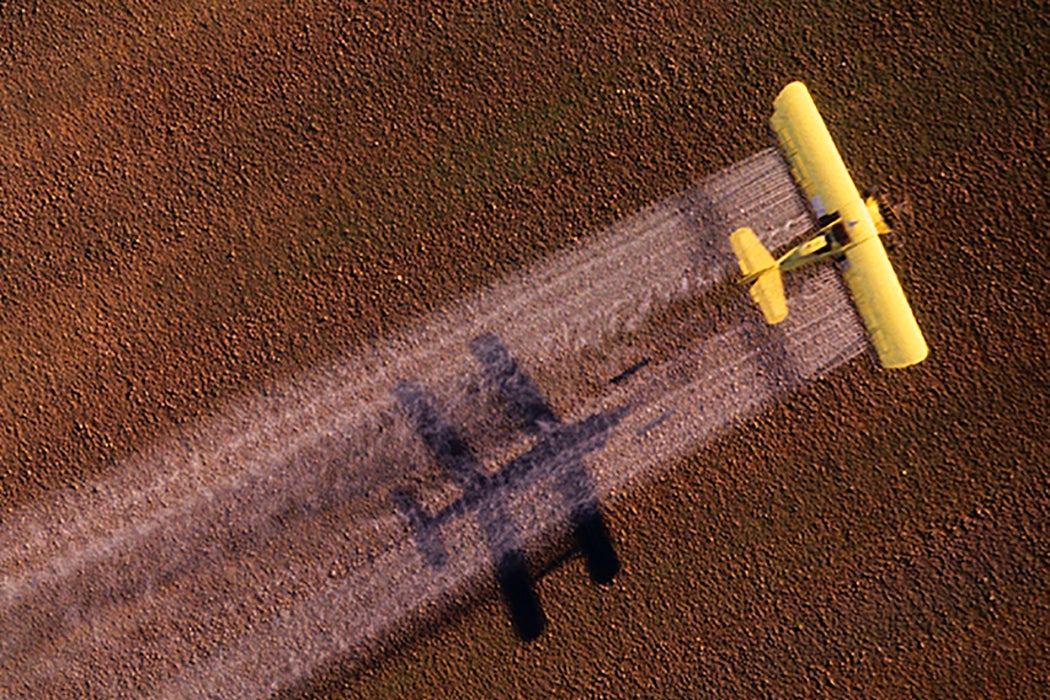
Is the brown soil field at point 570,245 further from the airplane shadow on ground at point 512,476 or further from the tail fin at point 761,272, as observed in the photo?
the tail fin at point 761,272

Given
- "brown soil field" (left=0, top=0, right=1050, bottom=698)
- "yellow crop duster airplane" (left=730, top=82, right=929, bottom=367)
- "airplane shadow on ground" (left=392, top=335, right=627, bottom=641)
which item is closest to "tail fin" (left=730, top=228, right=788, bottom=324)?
"yellow crop duster airplane" (left=730, top=82, right=929, bottom=367)

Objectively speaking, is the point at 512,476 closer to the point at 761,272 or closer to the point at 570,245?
the point at 570,245

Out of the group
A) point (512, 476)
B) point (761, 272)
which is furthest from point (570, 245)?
point (512, 476)

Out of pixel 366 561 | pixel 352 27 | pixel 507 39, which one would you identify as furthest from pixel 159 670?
pixel 507 39

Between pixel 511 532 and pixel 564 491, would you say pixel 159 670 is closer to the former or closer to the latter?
pixel 511 532

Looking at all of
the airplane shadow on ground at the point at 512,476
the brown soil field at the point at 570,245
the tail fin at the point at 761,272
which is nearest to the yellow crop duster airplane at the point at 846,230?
the tail fin at the point at 761,272

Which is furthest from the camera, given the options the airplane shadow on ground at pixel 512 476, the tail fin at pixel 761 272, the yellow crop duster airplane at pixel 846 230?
the airplane shadow on ground at pixel 512 476
